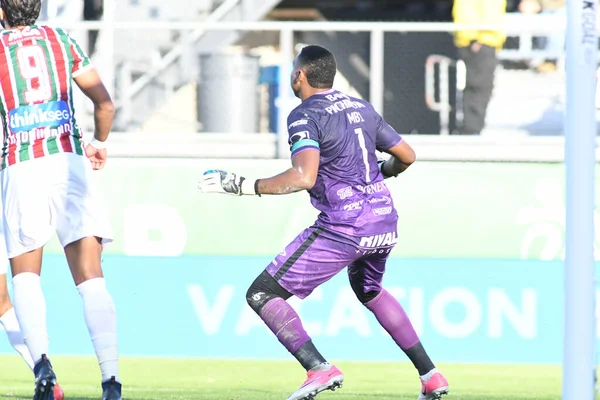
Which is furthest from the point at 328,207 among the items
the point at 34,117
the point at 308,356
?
the point at 34,117

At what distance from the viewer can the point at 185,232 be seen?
10922 mm

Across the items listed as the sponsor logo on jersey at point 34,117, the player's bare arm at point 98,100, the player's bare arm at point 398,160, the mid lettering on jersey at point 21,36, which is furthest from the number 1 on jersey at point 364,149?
the mid lettering on jersey at point 21,36

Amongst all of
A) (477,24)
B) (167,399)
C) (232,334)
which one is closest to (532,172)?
(477,24)

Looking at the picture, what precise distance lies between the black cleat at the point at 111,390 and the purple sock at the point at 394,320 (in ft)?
5.32

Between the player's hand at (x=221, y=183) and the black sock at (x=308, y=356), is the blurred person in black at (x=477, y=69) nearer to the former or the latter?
the black sock at (x=308, y=356)

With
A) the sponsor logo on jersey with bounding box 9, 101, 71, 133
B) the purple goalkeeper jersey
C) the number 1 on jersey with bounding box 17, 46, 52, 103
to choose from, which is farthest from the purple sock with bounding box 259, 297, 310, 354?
the number 1 on jersey with bounding box 17, 46, 52, 103

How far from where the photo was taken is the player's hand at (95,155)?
20.7 feet

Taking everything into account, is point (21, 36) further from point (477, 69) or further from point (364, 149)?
point (477, 69)

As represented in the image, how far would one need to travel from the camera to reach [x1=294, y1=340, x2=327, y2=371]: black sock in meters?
6.09

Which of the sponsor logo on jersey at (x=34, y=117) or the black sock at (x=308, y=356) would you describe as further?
the black sock at (x=308, y=356)

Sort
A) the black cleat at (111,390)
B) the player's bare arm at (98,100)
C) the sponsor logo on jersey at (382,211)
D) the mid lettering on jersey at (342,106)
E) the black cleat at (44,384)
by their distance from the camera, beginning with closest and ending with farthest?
the black cleat at (44,384)
the black cleat at (111,390)
the player's bare arm at (98,100)
the mid lettering on jersey at (342,106)
the sponsor logo on jersey at (382,211)

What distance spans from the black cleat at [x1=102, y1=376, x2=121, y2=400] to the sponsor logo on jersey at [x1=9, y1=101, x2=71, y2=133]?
1.31 meters

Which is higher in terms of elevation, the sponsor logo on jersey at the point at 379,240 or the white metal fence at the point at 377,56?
the white metal fence at the point at 377,56

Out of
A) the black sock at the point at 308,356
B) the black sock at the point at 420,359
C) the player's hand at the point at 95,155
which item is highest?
the player's hand at the point at 95,155
